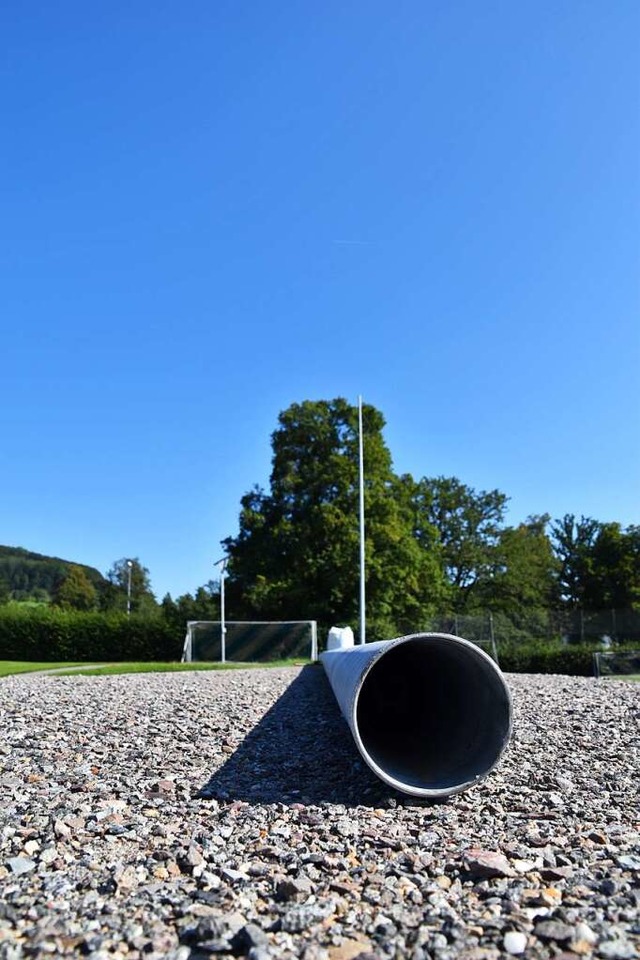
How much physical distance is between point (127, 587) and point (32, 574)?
40.5 m

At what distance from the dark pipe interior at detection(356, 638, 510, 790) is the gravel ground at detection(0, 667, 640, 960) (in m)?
0.24

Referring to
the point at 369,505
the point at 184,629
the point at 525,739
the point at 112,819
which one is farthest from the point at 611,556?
the point at 112,819

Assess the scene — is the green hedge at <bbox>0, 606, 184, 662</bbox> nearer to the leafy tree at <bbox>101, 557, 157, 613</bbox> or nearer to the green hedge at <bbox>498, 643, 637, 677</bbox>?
the green hedge at <bbox>498, 643, 637, 677</bbox>

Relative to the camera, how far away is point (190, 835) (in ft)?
12.7

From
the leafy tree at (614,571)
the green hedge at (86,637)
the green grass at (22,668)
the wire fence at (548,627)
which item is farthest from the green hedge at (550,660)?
the leafy tree at (614,571)

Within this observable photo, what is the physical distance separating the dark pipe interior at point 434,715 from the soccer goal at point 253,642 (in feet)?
67.0

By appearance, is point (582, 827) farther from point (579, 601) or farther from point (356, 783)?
point (579, 601)

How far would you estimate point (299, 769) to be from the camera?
5.75m

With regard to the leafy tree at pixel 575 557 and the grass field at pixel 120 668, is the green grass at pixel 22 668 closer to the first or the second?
the grass field at pixel 120 668

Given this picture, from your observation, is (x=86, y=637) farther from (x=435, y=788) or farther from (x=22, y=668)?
(x=435, y=788)

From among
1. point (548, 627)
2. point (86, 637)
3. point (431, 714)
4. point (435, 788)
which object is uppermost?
point (548, 627)

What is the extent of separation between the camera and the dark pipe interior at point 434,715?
186 inches

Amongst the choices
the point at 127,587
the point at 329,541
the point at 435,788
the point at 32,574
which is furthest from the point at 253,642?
the point at 32,574

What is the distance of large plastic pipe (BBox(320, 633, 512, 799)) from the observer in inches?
182
